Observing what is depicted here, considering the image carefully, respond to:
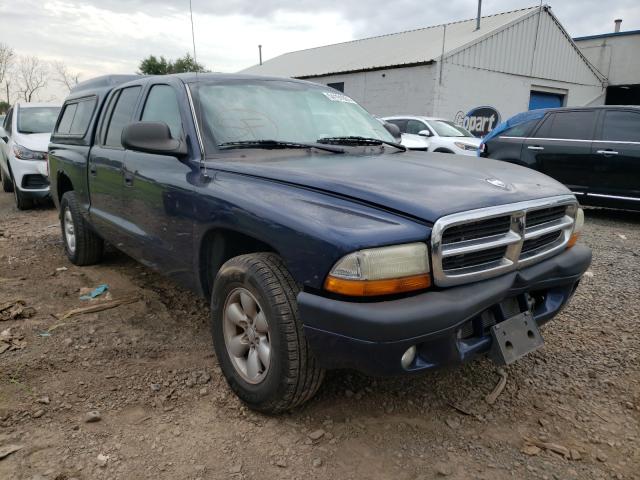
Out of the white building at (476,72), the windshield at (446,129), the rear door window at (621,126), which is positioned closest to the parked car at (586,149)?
the rear door window at (621,126)

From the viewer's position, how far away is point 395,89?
1761 centimetres

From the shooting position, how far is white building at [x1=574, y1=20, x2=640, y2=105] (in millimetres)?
19625

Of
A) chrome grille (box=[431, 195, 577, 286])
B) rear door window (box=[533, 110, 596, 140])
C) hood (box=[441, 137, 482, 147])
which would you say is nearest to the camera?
chrome grille (box=[431, 195, 577, 286])

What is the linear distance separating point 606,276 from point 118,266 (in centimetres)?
466

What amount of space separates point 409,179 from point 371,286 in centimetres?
65

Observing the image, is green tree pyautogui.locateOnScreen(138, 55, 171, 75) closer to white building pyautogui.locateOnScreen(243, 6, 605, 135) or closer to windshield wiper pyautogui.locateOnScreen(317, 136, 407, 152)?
white building pyautogui.locateOnScreen(243, 6, 605, 135)

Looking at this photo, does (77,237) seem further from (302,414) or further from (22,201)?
(22,201)

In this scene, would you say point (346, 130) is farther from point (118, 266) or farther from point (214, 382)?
→ point (118, 266)

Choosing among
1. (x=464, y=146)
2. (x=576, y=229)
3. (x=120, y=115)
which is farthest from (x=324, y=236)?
(x=464, y=146)

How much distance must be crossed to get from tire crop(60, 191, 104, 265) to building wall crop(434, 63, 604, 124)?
45.4 feet

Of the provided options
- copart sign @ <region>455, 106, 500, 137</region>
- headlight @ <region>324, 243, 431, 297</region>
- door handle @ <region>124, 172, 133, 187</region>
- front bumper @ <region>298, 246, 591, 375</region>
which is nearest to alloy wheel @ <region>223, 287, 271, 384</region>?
front bumper @ <region>298, 246, 591, 375</region>

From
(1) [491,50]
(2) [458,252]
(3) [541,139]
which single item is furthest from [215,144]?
(1) [491,50]

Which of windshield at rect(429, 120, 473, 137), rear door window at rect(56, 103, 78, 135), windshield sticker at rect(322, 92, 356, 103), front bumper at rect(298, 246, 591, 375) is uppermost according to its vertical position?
windshield sticker at rect(322, 92, 356, 103)

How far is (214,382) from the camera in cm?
274
